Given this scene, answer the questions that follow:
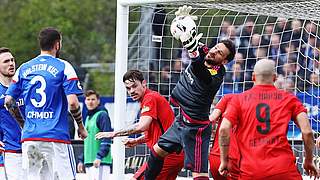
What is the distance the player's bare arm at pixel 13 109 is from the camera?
464 inches

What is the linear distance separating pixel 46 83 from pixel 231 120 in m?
2.27

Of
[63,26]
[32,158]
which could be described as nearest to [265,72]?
[32,158]

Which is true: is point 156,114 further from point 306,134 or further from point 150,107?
point 306,134

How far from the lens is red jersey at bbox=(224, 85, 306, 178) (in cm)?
1017

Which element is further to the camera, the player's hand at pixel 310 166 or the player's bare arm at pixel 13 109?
the player's bare arm at pixel 13 109

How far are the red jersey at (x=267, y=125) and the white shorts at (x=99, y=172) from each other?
6.08 m

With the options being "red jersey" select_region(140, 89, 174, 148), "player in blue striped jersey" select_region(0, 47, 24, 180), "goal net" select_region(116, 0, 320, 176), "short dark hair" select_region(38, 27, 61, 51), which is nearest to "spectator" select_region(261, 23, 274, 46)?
"goal net" select_region(116, 0, 320, 176)

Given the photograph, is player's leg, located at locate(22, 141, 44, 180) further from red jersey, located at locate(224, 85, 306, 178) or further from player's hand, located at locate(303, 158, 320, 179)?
player's hand, located at locate(303, 158, 320, 179)

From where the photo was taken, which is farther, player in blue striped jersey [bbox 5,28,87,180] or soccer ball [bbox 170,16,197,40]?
player in blue striped jersey [bbox 5,28,87,180]

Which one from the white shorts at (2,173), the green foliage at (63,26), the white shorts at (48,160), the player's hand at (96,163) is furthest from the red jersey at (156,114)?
the green foliage at (63,26)

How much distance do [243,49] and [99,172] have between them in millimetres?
2805

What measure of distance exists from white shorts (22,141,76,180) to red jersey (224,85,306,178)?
207 centimetres

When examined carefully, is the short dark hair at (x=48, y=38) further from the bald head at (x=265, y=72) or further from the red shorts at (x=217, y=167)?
the bald head at (x=265, y=72)

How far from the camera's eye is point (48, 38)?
11.5 metres
